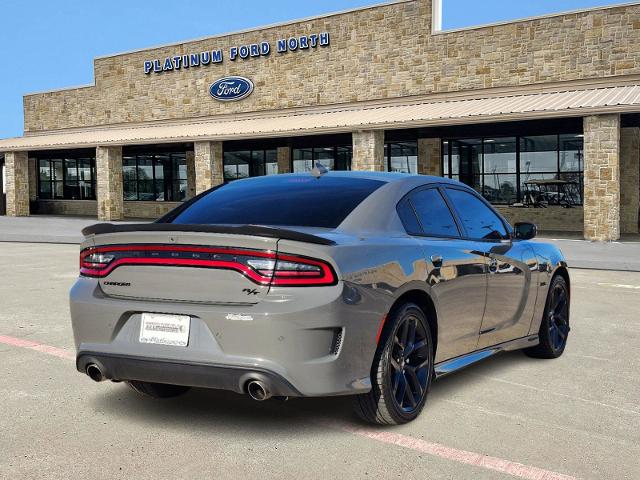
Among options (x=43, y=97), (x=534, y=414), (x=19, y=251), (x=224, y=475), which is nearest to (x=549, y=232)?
(x=19, y=251)

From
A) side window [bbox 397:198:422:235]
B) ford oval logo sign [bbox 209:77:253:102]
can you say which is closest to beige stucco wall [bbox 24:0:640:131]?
ford oval logo sign [bbox 209:77:253:102]

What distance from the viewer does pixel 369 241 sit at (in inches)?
167

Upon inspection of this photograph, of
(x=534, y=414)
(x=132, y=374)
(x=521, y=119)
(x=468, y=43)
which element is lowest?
(x=534, y=414)

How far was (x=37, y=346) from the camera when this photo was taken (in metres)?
6.81

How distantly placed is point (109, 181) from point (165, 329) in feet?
102

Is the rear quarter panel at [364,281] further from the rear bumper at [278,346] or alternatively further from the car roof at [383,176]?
the car roof at [383,176]

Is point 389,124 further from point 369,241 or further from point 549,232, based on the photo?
point 369,241

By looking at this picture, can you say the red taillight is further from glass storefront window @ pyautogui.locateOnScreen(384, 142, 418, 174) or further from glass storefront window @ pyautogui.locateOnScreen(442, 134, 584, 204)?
glass storefront window @ pyautogui.locateOnScreen(384, 142, 418, 174)

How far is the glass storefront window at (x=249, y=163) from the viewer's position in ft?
113

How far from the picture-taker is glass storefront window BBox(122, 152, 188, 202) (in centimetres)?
3756

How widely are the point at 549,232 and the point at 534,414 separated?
22.4 metres

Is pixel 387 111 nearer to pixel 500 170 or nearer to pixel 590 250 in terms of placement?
pixel 500 170

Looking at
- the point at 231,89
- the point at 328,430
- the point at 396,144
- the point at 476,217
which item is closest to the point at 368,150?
the point at 396,144

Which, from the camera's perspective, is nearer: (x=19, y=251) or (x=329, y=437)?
(x=329, y=437)
